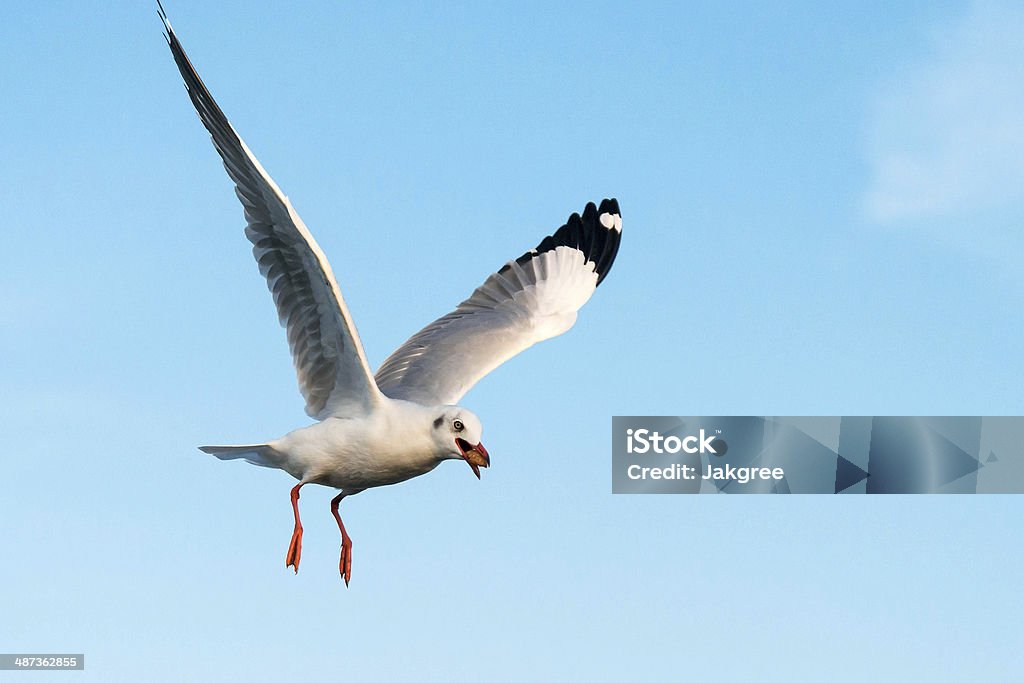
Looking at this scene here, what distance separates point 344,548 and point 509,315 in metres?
3.40

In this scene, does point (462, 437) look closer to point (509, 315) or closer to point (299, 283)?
point (299, 283)

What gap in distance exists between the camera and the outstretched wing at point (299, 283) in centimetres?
1035

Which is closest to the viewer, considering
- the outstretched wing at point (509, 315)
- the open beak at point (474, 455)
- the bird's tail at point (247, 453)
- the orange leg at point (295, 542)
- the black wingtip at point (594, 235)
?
the open beak at point (474, 455)

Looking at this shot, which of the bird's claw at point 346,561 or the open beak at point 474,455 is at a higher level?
the open beak at point 474,455

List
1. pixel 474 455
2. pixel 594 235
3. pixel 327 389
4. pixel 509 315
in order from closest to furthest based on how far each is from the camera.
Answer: pixel 474 455 → pixel 327 389 → pixel 509 315 → pixel 594 235

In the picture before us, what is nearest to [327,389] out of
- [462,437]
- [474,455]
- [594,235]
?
[462,437]

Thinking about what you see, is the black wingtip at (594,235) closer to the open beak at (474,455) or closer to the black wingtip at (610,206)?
the black wingtip at (610,206)

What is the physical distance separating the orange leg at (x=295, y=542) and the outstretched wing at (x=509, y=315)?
4.71ft

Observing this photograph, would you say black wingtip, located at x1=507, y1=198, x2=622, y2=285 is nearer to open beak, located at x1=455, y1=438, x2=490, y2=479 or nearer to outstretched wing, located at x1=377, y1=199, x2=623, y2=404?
outstretched wing, located at x1=377, y1=199, x2=623, y2=404

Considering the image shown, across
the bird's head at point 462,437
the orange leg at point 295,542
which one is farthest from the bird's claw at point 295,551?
the bird's head at point 462,437

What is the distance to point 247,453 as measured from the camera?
38.3 ft

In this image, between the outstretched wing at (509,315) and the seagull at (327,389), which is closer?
the seagull at (327,389)

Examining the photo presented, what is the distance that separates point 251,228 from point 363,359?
4.06ft

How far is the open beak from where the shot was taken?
1073 centimetres
